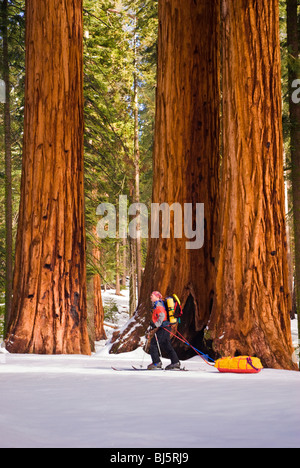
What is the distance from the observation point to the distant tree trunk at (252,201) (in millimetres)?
9141

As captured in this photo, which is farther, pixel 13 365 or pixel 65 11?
pixel 65 11

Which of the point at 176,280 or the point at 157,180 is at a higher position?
the point at 157,180

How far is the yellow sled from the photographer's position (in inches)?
312

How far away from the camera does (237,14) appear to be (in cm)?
977

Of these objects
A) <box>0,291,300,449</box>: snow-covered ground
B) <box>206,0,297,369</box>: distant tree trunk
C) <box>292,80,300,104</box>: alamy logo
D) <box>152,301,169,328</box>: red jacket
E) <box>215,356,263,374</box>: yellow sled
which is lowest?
<box>215,356,263,374</box>: yellow sled

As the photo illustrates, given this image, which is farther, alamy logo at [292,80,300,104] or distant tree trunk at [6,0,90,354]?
alamy logo at [292,80,300,104]

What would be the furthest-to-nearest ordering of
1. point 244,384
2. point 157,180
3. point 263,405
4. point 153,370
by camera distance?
1. point 157,180
2. point 153,370
3. point 244,384
4. point 263,405

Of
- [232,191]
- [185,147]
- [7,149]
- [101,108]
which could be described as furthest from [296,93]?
[7,149]

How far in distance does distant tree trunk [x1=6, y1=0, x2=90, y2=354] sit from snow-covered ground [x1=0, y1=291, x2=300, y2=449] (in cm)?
228

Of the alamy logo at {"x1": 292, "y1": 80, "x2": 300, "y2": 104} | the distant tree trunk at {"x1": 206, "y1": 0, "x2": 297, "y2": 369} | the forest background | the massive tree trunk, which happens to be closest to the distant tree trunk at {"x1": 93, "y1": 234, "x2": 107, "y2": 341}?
the forest background

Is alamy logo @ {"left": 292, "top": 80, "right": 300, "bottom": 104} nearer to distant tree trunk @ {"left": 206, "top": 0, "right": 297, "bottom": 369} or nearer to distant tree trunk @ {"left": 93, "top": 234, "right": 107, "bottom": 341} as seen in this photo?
distant tree trunk @ {"left": 206, "top": 0, "right": 297, "bottom": 369}

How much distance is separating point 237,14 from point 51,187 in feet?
13.7
